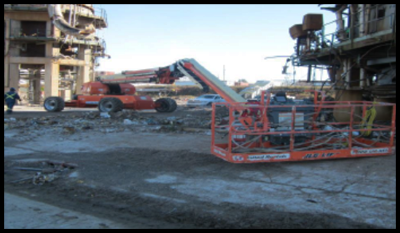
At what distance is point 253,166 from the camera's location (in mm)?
7660

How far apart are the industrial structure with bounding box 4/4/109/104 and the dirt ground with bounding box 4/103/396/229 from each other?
26.5 m

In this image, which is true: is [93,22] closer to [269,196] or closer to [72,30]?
[72,30]

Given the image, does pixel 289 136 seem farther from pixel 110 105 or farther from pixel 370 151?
pixel 110 105

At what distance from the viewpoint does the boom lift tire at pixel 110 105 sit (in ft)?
63.4

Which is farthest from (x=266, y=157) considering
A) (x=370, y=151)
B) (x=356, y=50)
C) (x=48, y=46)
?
(x=48, y=46)

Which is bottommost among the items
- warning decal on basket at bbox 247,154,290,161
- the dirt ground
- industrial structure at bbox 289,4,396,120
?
the dirt ground

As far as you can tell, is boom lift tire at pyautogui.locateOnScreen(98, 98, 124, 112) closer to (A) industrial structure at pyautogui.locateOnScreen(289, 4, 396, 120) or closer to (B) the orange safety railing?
(A) industrial structure at pyautogui.locateOnScreen(289, 4, 396, 120)

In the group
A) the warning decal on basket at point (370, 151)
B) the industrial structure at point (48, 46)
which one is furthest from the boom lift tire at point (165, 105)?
the warning decal on basket at point (370, 151)

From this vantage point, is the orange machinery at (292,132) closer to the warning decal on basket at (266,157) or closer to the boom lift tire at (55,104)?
the warning decal on basket at (266,157)

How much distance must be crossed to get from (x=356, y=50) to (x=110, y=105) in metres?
12.6

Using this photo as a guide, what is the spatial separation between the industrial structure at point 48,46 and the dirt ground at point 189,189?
87.1 ft

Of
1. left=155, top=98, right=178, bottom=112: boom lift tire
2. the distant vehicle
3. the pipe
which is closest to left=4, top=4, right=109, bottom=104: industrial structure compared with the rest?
the pipe

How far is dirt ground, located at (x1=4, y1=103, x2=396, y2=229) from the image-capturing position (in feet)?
15.7

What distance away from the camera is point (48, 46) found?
3484cm
